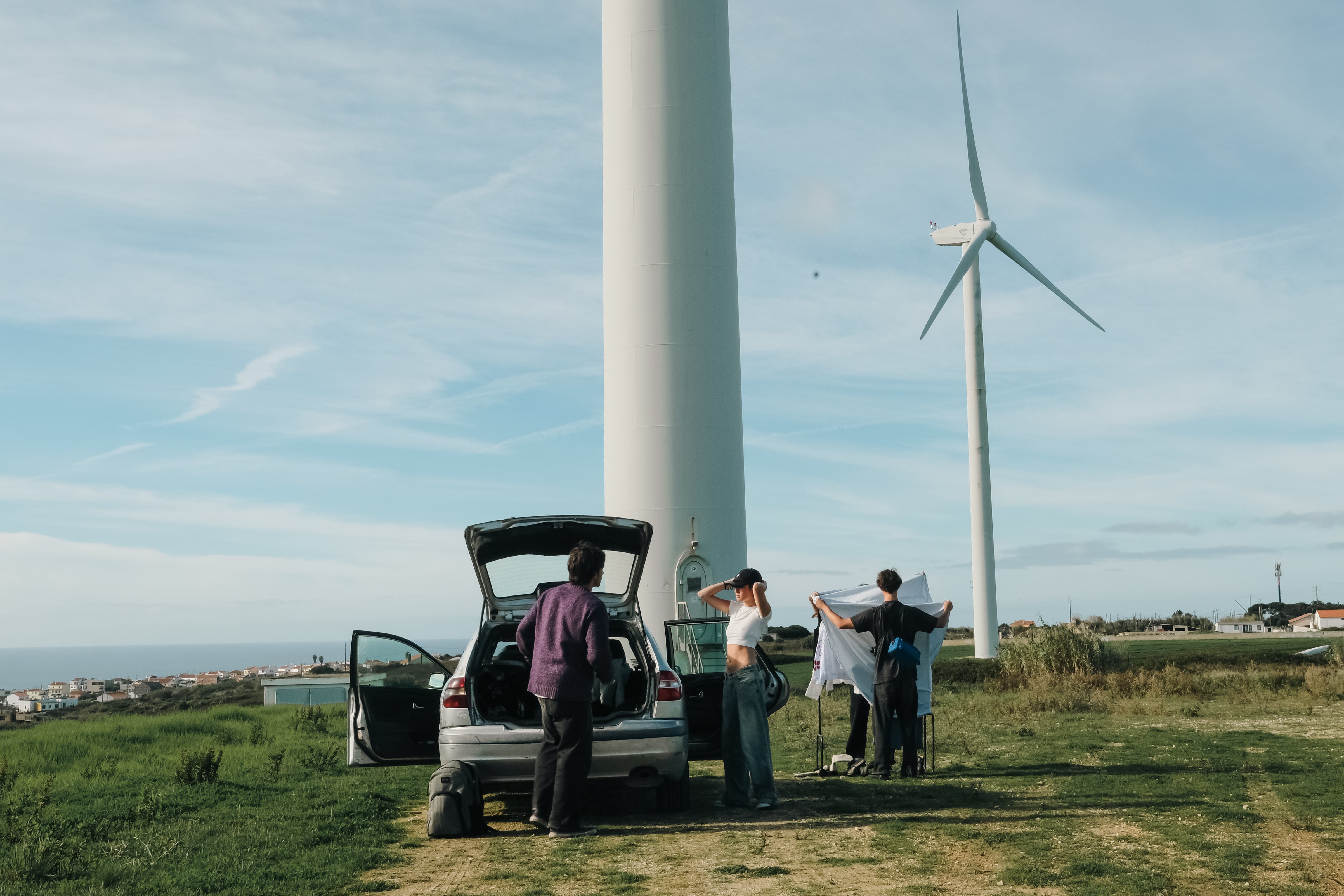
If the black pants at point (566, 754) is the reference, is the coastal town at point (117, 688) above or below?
below

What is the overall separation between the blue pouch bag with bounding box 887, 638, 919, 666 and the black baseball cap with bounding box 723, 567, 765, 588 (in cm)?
189

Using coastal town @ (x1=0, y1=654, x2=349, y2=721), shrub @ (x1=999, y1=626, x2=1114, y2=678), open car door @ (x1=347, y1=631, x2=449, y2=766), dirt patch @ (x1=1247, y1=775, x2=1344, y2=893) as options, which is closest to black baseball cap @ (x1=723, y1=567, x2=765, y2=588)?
open car door @ (x1=347, y1=631, x2=449, y2=766)

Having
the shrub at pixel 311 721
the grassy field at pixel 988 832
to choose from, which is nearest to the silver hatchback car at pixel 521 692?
the grassy field at pixel 988 832

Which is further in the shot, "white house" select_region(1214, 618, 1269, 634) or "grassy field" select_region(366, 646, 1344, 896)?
"white house" select_region(1214, 618, 1269, 634)

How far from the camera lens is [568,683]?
28.8 ft

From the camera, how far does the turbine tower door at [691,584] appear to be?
57.2 ft

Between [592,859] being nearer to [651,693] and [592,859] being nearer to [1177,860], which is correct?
[651,693]

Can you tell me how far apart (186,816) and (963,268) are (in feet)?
102

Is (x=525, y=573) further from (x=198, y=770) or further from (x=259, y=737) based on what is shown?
(x=259, y=737)

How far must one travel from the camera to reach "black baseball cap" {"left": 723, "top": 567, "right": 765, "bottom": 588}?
1005 centimetres

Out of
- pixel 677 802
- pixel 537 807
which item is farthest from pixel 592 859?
pixel 677 802

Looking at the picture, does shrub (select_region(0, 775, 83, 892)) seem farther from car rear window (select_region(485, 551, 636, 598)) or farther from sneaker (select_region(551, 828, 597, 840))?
car rear window (select_region(485, 551, 636, 598))

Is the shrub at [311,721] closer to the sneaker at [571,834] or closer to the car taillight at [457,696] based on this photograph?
the car taillight at [457,696]

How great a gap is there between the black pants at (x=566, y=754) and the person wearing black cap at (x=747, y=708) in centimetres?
154
